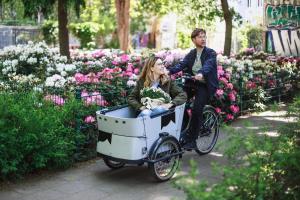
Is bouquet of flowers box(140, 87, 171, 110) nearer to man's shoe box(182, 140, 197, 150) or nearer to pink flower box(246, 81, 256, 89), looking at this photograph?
man's shoe box(182, 140, 197, 150)

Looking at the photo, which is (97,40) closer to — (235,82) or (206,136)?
(235,82)

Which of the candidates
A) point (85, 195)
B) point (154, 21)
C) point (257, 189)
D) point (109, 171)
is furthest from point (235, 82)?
point (154, 21)

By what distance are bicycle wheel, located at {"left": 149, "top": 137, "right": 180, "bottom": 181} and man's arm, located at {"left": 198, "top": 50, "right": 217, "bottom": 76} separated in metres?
1.13

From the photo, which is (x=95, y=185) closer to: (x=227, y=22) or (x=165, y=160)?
(x=165, y=160)

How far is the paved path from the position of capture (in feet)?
18.9

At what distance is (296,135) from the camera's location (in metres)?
4.53

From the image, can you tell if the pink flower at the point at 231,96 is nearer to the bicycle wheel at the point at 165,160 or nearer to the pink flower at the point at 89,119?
the pink flower at the point at 89,119

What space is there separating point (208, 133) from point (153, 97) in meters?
1.61

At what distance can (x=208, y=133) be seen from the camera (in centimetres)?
769

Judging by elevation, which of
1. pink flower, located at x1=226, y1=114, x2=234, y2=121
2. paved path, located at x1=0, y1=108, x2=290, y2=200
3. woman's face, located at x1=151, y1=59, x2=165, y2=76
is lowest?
paved path, located at x1=0, y1=108, x2=290, y2=200

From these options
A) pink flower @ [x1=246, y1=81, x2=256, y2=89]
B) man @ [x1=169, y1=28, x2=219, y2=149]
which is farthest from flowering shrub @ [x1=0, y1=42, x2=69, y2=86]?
man @ [x1=169, y1=28, x2=219, y2=149]

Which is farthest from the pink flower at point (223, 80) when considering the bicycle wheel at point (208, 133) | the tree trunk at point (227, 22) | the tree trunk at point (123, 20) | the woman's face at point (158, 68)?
the tree trunk at point (123, 20)

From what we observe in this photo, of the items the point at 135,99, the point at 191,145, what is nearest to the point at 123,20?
the point at 191,145

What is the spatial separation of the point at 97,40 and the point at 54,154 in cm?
3604
